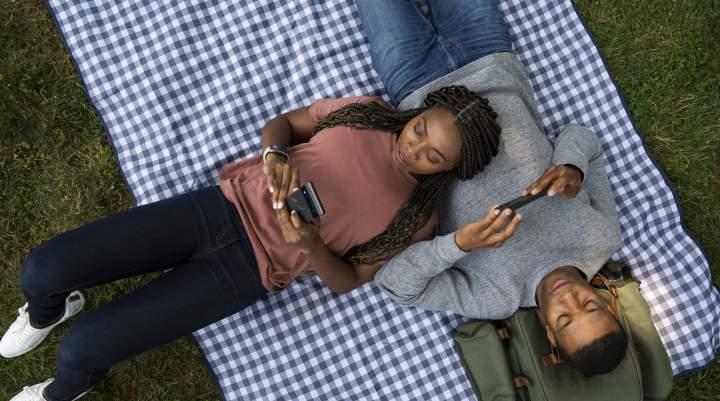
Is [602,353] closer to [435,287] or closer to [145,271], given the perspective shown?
[435,287]

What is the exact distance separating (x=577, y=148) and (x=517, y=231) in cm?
52

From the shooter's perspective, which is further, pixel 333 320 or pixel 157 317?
pixel 333 320

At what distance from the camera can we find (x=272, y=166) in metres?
2.63

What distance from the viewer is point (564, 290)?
8.90 feet

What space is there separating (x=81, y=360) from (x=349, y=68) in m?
2.06

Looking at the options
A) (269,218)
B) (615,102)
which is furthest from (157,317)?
(615,102)

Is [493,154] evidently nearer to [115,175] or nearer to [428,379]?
[428,379]

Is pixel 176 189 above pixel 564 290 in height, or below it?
above

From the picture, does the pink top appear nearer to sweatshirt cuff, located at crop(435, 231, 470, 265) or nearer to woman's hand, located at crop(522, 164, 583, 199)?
sweatshirt cuff, located at crop(435, 231, 470, 265)

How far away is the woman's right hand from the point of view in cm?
259

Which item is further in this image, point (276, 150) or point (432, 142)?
point (276, 150)

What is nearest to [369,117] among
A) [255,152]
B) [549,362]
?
[255,152]

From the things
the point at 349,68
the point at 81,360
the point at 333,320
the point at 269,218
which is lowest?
the point at 333,320

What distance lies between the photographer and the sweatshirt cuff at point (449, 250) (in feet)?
8.97
